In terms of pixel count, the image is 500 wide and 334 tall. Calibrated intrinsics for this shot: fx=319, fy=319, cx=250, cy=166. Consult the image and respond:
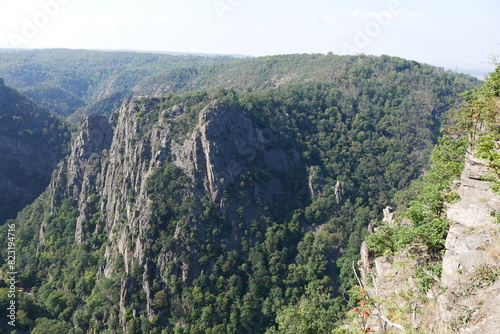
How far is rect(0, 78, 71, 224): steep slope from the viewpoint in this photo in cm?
11781

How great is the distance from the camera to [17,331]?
6075cm

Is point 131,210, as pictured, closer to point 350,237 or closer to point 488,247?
point 350,237

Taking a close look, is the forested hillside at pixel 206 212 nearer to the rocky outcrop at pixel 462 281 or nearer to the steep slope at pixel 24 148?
the steep slope at pixel 24 148

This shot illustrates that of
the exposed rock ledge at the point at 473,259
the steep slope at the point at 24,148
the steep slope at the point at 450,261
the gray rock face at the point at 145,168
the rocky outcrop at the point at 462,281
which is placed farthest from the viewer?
the steep slope at the point at 24,148

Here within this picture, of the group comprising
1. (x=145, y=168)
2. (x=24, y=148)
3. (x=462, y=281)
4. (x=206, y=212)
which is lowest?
(x=206, y=212)

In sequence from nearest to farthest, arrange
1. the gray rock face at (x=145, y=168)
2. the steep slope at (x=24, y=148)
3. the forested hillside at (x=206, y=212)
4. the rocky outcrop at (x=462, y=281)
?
the rocky outcrop at (x=462, y=281) < the forested hillside at (x=206, y=212) < the gray rock face at (x=145, y=168) < the steep slope at (x=24, y=148)

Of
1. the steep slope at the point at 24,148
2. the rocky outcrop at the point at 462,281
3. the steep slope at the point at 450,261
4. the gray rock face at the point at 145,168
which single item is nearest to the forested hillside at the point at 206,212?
the gray rock face at the point at 145,168

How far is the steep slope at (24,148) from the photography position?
118m

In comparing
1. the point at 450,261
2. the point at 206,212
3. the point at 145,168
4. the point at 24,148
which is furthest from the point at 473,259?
the point at 24,148

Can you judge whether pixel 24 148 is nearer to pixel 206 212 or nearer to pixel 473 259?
pixel 206 212

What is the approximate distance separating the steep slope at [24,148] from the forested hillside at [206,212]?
1888 centimetres

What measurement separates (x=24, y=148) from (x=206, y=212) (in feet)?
314

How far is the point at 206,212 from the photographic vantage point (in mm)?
83500

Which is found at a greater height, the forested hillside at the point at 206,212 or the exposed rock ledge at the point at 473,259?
the exposed rock ledge at the point at 473,259
